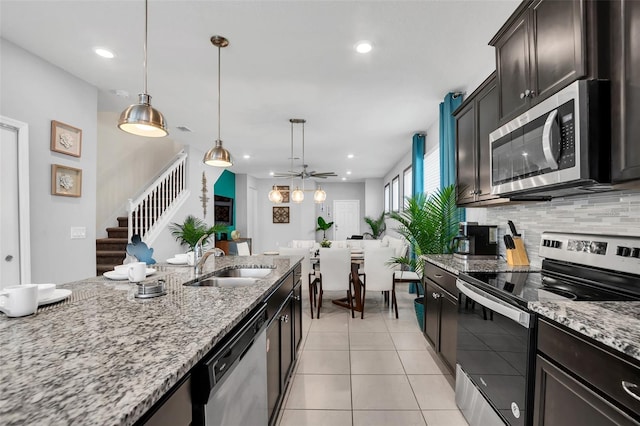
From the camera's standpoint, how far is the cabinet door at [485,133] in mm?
2297

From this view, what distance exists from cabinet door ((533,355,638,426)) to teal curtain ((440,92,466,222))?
8.00 feet

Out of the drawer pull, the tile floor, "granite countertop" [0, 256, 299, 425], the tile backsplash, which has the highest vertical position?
the tile backsplash

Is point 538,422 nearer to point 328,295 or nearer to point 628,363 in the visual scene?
point 628,363

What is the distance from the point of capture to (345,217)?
446 inches

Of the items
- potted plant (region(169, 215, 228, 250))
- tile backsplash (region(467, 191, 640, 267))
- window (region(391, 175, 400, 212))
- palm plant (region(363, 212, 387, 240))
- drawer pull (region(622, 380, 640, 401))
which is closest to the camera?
drawer pull (region(622, 380, 640, 401))

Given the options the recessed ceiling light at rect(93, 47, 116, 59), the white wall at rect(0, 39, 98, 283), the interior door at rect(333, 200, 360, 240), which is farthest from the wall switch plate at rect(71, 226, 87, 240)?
the interior door at rect(333, 200, 360, 240)

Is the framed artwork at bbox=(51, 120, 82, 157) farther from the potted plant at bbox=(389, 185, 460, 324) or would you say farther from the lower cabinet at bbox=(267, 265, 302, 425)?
the potted plant at bbox=(389, 185, 460, 324)

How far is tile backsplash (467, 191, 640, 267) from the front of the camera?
1.56 m

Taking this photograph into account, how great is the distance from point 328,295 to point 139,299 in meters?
4.15

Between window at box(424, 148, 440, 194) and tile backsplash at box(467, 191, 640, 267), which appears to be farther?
window at box(424, 148, 440, 194)

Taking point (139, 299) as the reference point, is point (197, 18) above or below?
above

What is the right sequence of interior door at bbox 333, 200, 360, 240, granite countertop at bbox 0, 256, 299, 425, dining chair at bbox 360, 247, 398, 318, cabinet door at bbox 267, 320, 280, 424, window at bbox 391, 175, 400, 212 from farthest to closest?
interior door at bbox 333, 200, 360, 240, window at bbox 391, 175, 400, 212, dining chair at bbox 360, 247, 398, 318, cabinet door at bbox 267, 320, 280, 424, granite countertop at bbox 0, 256, 299, 425

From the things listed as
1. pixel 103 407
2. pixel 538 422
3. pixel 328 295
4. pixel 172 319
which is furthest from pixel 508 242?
pixel 328 295

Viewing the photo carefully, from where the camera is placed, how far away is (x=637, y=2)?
3.73 feet
